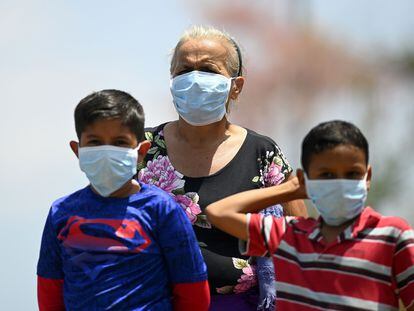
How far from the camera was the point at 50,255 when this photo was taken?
5621 mm

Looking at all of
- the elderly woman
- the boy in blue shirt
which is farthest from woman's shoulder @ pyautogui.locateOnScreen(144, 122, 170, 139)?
the boy in blue shirt

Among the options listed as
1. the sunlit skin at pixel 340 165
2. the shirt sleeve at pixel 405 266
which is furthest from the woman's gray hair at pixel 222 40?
the shirt sleeve at pixel 405 266

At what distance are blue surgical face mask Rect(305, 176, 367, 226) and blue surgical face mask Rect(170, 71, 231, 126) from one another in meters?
1.34

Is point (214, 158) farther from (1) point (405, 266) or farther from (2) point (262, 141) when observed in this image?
(1) point (405, 266)

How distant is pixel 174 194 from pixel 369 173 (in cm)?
141

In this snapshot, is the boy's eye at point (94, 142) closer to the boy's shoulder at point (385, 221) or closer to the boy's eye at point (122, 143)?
the boy's eye at point (122, 143)

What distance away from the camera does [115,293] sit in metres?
5.36

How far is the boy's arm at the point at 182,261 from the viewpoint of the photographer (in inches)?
215

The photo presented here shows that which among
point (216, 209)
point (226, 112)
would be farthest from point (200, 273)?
point (226, 112)

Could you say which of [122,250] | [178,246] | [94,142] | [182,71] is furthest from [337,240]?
[182,71]

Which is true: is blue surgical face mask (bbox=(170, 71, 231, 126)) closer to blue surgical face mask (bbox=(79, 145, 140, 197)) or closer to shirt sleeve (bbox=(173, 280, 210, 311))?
blue surgical face mask (bbox=(79, 145, 140, 197))

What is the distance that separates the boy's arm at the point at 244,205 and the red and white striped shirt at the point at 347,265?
15 centimetres

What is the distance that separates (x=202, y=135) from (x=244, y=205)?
3.75ft

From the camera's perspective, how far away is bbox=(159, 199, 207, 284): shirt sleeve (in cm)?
546
